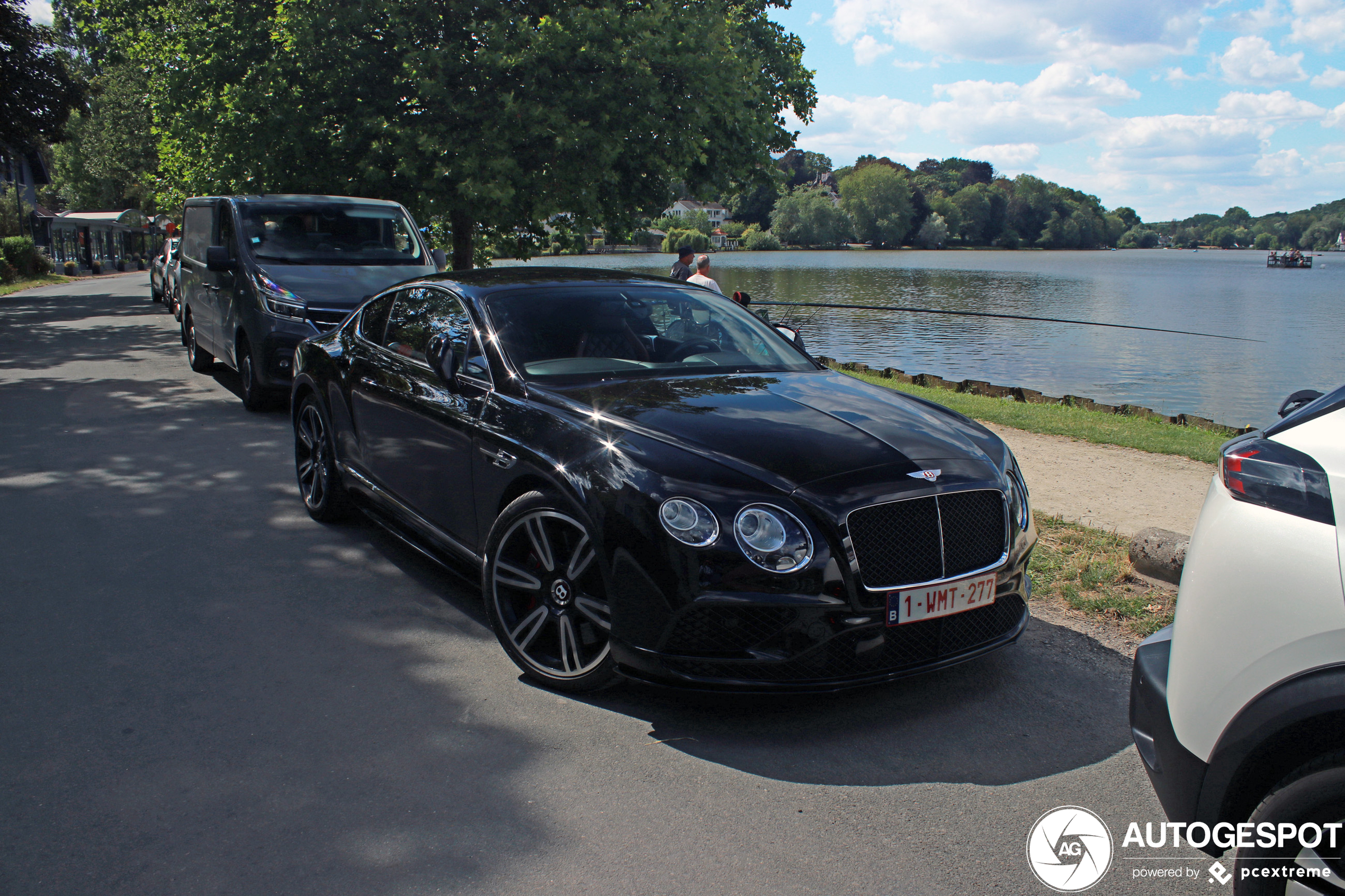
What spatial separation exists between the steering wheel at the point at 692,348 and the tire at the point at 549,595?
1314 millimetres

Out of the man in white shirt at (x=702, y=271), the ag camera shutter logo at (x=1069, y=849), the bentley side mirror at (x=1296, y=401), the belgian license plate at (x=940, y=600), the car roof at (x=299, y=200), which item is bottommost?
the ag camera shutter logo at (x=1069, y=849)

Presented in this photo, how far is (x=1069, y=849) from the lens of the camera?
3.01 m

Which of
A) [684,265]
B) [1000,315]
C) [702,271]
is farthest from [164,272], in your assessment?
[1000,315]

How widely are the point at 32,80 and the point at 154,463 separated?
93.4 feet

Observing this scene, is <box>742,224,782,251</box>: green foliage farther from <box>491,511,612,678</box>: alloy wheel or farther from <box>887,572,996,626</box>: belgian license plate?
<box>887,572,996,626</box>: belgian license plate

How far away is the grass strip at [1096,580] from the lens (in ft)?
16.4

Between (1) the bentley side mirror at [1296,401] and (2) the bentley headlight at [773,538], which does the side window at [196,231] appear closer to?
(2) the bentley headlight at [773,538]

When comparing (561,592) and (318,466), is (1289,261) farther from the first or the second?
(561,592)

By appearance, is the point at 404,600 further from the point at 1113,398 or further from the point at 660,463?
the point at 1113,398

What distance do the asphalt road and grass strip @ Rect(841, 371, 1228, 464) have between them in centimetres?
541

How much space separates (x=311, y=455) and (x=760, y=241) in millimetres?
127366

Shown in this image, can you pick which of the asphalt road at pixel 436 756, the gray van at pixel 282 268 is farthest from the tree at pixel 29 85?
the asphalt road at pixel 436 756

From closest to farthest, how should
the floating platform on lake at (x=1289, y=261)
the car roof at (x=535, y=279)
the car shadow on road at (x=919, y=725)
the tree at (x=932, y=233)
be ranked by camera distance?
1. the car shadow on road at (x=919, y=725)
2. the car roof at (x=535, y=279)
3. the floating platform on lake at (x=1289, y=261)
4. the tree at (x=932, y=233)

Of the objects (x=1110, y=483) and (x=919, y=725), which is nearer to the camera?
(x=919, y=725)
